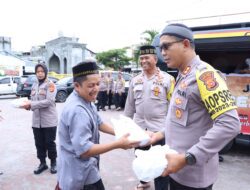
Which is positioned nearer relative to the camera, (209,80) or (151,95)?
(209,80)

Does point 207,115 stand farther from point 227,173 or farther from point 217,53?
point 217,53

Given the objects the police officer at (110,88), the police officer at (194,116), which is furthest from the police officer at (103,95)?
the police officer at (194,116)

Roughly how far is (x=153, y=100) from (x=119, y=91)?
871 centimetres

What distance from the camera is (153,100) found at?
3.62 metres

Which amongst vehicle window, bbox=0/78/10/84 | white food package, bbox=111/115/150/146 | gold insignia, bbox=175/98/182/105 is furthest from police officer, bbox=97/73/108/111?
gold insignia, bbox=175/98/182/105

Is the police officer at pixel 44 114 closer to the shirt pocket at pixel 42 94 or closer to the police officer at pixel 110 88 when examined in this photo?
the shirt pocket at pixel 42 94

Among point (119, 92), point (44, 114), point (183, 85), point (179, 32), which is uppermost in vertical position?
point (179, 32)

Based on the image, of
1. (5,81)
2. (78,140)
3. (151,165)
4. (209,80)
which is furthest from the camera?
(5,81)

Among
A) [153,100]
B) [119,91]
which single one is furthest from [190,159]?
[119,91]

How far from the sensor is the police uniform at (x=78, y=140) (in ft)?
6.72

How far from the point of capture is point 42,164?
487 cm

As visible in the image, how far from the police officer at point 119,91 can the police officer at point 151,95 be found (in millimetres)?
8460

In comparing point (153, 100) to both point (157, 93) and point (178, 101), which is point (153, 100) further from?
point (178, 101)

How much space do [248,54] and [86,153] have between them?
5.41 m
